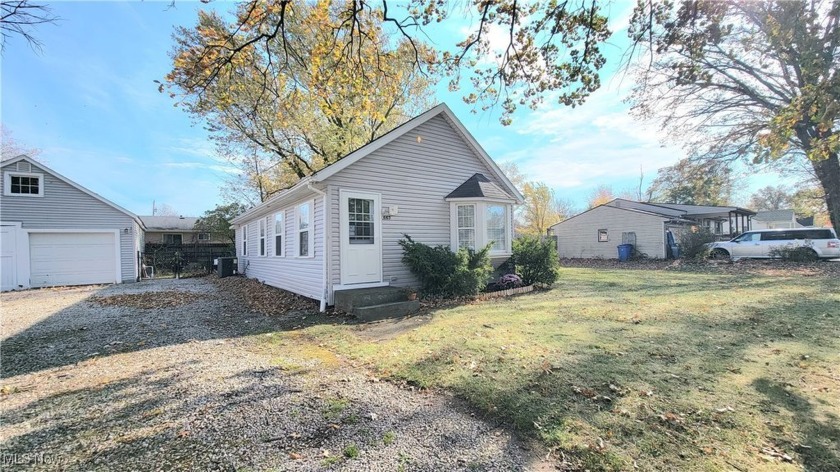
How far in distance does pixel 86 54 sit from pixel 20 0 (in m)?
4.93

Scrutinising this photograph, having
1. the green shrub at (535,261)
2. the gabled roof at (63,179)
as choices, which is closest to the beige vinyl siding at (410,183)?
the green shrub at (535,261)

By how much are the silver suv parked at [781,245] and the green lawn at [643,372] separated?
38.9ft

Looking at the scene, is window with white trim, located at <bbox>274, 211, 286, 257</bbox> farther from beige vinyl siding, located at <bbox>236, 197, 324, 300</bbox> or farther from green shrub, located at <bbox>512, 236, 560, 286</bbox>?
green shrub, located at <bbox>512, 236, 560, 286</bbox>

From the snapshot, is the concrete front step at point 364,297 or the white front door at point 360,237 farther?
the white front door at point 360,237

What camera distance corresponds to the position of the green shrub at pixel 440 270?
29.4ft

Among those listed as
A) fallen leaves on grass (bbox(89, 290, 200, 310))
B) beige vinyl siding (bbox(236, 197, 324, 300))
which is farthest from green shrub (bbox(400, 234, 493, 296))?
fallen leaves on grass (bbox(89, 290, 200, 310))

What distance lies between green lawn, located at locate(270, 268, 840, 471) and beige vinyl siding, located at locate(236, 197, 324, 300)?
2531 mm

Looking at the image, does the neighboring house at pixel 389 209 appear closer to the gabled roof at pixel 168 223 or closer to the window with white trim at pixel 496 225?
the window with white trim at pixel 496 225

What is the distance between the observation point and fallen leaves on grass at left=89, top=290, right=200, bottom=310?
962cm

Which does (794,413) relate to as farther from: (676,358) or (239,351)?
(239,351)

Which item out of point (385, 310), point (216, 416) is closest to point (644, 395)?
point (216, 416)

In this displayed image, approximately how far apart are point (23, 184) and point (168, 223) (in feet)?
72.3

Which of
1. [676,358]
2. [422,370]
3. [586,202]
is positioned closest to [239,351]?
[422,370]

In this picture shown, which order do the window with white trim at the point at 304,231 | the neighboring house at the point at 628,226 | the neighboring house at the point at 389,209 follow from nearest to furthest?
1. the neighboring house at the point at 389,209
2. the window with white trim at the point at 304,231
3. the neighboring house at the point at 628,226
